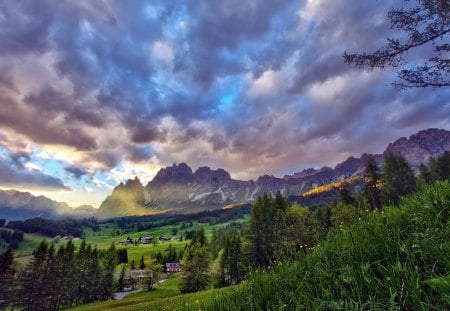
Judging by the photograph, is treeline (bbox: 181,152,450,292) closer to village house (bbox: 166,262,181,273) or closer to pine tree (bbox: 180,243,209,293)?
pine tree (bbox: 180,243,209,293)

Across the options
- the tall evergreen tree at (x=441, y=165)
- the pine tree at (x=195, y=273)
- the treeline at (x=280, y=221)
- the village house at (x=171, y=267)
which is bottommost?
the village house at (x=171, y=267)

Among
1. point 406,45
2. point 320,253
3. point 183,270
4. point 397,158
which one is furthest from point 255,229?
point 320,253

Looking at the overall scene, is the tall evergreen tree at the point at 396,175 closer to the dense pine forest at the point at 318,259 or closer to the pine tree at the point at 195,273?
the dense pine forest at the point at 318,259

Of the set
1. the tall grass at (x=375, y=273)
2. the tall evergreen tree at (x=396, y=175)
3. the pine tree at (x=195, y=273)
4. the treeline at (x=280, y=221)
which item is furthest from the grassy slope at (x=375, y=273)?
the pine tree at (x=195, y=273)

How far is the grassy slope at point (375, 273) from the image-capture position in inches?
142

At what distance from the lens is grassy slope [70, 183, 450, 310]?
362 cm

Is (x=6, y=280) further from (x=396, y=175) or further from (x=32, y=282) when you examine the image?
(x=396, y=175)

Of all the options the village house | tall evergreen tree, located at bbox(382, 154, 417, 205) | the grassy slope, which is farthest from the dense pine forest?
the village house

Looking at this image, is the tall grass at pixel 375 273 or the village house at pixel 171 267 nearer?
the tall grass at pixel 375 273

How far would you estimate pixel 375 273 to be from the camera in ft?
15.5

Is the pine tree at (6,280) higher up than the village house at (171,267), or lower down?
higher up

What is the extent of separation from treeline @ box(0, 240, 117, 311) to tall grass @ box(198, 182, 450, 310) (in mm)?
111685

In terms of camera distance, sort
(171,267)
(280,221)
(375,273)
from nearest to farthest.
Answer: (375,273) < (280,221) < (171,267)

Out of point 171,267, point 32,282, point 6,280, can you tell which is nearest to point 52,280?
point 32,282
